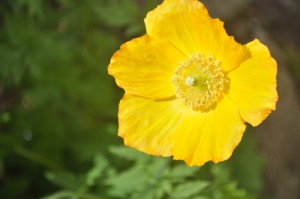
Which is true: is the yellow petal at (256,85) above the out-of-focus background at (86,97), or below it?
below

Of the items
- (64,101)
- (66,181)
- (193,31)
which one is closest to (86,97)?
(64,101)

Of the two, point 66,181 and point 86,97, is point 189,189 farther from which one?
point 86,97

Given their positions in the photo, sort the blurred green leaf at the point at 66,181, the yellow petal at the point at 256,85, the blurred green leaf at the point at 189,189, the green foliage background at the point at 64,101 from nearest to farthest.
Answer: the yellow petal at the point at 256,85
the blurred green leaf at the point at 189,189
the blurred green leaf at the point at 66,181
the green foliage background at the point at 64,101

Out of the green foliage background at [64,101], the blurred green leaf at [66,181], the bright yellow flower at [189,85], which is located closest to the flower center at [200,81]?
the bright yellow flower at [189,85]

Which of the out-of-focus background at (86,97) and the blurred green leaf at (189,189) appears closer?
the blurred green leaf at (189,189)

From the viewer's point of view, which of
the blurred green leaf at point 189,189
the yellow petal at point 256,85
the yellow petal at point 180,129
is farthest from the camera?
the blurred green leaf at point 189,189

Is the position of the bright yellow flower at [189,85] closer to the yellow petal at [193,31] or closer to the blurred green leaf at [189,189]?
the yellow petal at [193,31]

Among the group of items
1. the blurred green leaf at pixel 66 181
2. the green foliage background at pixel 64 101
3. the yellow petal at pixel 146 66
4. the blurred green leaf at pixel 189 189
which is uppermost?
the green foliage background at pixel 64 101

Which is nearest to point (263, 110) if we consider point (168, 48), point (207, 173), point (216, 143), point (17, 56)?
point (216, 143)
